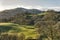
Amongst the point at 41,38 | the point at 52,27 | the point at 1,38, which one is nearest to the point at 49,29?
the point at 52,27

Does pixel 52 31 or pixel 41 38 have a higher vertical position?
pixel 52 31

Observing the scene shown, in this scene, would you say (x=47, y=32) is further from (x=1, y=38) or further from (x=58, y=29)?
(x=1, y=38)

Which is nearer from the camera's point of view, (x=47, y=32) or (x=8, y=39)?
(x=47, y=32)

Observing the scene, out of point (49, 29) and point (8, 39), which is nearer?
point (49, 29)

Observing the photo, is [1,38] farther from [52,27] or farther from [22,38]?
[52,27]

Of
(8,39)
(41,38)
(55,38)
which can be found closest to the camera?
(55,38)

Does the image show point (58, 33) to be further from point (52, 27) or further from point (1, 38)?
point (1, 38)

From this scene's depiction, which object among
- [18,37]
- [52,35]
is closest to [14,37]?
[18,37]

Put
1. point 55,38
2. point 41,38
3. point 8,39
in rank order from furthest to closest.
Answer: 1. point 41,38
2. point 8,39
3. point 55,38

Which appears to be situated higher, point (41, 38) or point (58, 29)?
point (58, 29)
